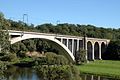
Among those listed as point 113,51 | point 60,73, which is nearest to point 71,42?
point 113,51

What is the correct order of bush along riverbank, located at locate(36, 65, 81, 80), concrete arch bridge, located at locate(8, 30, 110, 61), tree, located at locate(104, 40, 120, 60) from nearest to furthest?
1. bush along riverbank, located at locate(36, 65, 81, 80)
2. concrete arch bridge, located at locate(8, 30, 110, 61)
3. tree, located at locate(104, 40, 120, 60)

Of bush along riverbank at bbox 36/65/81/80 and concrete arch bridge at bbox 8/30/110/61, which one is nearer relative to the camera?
bush along riverbank at bbox 36/65/81/80

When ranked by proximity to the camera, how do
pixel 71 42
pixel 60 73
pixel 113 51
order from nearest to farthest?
pixel 60 73
pixel 71 42
pixel 113 51

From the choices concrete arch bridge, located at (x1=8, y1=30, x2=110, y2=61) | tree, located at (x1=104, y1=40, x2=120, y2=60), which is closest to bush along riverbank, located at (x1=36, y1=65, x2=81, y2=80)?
concrete arch bridge, located at (x1=8, y1=30, x2=110, y2=61)

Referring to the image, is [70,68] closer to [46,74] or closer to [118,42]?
[46,74]

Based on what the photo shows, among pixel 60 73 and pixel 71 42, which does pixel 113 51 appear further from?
pixel 60 73

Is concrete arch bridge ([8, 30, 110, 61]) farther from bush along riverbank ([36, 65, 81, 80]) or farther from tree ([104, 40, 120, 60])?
bush along riverbank ([36, 65, 81, 80])

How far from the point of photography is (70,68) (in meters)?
37.5

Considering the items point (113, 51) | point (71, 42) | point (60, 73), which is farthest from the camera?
point (113, 51)

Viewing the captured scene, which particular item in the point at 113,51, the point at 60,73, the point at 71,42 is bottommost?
the point at 60,73

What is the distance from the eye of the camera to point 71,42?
257 feet

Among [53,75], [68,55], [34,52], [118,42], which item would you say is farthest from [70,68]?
[34,52]

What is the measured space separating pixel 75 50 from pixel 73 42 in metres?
2.65

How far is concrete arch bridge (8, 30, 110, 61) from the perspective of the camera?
56.9 m
